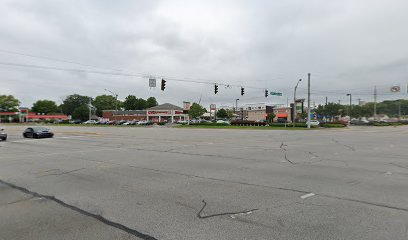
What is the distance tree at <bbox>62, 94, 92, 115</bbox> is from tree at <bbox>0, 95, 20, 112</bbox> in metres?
26.8

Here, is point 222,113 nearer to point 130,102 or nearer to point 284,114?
point 284,114

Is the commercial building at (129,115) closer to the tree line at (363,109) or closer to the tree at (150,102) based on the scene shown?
the tree at (150,102)

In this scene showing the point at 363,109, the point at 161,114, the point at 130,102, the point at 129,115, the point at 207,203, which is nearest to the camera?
the point at 207,203

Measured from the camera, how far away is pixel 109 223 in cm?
436

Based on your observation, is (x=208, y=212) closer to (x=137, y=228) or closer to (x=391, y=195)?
(x=137, y=228)

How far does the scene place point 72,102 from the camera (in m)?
159

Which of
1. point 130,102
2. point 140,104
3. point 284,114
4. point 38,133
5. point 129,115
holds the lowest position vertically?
point 38,133

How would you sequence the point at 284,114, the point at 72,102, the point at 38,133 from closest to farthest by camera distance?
the point at 38,133 < the point at 284,114 < the point at 72,102

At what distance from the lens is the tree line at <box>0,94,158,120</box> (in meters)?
130

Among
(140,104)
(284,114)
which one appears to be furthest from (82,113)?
(284,114)

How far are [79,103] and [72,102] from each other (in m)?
4.05

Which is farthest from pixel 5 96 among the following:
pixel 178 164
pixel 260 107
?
pixel 178 164

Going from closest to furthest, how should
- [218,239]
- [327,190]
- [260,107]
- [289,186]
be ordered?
[218,239] < [327,190] < [289,186] < [260,107]

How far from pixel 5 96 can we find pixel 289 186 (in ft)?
526
